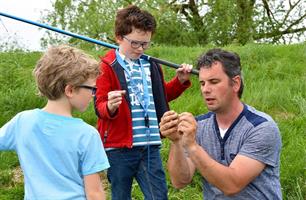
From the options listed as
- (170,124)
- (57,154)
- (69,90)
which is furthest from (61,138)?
(170,124)

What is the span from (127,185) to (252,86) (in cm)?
361

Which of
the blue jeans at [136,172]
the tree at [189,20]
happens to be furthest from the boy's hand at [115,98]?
the tree at [189,20]

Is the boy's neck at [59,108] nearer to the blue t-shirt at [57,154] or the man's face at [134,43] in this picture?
the blue t-shirt at [57,154]

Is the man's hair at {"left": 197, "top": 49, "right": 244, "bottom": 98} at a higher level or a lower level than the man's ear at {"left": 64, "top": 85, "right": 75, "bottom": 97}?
higher

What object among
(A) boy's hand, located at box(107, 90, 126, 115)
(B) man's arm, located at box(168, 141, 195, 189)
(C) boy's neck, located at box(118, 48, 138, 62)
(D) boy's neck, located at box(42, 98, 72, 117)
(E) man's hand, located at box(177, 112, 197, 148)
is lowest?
(B) man's arm, located at box(168, 141, 195, 189)

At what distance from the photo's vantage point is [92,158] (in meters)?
2.34

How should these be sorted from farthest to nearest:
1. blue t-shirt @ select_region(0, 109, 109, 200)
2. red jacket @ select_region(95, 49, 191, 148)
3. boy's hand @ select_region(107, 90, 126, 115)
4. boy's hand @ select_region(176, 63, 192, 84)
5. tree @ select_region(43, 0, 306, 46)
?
tree @ select_region(43, 0, 306, 46) → boy's hand @ select_region(176, 63, 192, 84) → red jacket @ select_region(95, 49, 191, 148) → boy's hand @ select_region(107, 90, 126, 115) → blue t-shirt @ select_region(0, 109, 109, 200)

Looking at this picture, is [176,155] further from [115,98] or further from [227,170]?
[115,98]

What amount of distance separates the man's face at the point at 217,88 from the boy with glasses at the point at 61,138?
645mm

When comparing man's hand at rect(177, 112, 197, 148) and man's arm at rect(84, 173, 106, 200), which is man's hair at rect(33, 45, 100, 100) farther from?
man's hand at rect(177, 112, 197, 148)

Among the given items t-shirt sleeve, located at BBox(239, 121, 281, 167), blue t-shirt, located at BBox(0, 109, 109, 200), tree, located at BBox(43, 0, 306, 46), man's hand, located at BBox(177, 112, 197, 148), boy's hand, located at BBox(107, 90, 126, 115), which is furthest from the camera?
tree, located at BBox(43, 0, 306, 46)

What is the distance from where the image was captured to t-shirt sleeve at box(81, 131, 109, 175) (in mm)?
2330

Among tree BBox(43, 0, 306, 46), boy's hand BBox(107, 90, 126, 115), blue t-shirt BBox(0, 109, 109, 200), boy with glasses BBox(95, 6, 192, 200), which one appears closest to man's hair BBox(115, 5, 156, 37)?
boy with glasses BBox(95, 6, 192, 200)

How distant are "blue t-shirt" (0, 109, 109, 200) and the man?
0.44m
